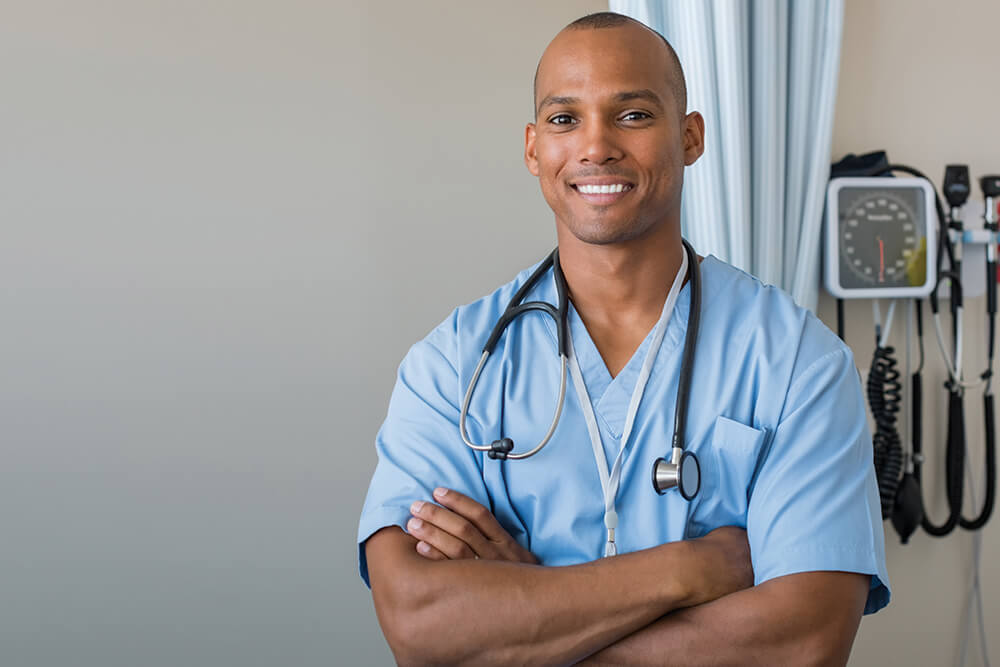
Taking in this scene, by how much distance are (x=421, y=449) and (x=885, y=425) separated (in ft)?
3.97

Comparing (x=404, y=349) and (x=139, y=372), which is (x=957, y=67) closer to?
(x=404, y=349)

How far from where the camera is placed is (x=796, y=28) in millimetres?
1784

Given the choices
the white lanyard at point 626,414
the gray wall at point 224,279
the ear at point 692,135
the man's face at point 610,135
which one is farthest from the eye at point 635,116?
the gray wall at point 224,279

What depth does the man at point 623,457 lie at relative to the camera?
3.44ft

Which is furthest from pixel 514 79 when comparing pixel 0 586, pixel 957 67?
pixel 0 586

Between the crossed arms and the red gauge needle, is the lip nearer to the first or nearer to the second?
the crossed arms

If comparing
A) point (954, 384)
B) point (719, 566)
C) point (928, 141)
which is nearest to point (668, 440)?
point (719, 566)

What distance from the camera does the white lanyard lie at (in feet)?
3.79

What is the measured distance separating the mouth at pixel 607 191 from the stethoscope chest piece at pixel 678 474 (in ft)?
1.12

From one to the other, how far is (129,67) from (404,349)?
0.74 meters

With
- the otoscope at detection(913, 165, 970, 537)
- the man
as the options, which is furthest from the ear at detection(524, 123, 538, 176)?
the otoscope at detection(913, 165, 970, 537)

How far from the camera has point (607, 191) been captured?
3.92ft

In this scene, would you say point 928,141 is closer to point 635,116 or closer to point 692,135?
point 692,135

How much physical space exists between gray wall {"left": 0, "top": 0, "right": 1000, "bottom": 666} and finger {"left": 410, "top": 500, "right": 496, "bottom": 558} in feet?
2.30
